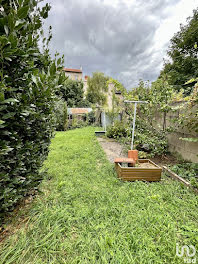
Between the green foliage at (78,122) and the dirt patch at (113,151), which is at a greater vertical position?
the green foliage at (78,122)

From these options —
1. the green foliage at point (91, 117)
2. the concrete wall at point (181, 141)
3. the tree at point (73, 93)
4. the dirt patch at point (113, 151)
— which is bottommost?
the dirt patch at point (113, 151)

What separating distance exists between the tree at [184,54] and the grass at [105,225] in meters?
10.0

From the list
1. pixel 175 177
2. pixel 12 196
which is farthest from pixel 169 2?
pixel 12 196

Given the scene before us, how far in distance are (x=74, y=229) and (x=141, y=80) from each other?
412cm

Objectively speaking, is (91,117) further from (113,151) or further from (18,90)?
(18,90)

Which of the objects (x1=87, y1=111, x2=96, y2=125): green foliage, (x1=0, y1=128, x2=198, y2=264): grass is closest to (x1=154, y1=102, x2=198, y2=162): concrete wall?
(x1=0, y1=128, x2=198, y2=264): grass

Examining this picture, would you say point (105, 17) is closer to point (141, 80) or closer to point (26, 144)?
point (141, 80)

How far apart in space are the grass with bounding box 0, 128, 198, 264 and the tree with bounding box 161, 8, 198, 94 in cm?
1002

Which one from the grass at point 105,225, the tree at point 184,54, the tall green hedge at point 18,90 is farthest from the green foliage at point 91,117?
the tall green hedge at point 18,90

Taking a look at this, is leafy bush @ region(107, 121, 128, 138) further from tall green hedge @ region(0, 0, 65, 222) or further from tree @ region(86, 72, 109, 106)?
tree @ region(86, 72, 109, 106)

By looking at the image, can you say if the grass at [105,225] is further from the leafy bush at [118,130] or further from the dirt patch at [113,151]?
the leafy bush at [118,130]

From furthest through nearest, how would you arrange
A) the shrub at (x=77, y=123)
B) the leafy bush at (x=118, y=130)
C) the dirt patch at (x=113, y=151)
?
1. the shrub at (x=77, y=123)
2. the leafy bush at (x=118, y=130)
3. the dirt patch at (x=113, y=151)

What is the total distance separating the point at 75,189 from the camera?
1.96 m

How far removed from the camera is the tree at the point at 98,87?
1977cm
